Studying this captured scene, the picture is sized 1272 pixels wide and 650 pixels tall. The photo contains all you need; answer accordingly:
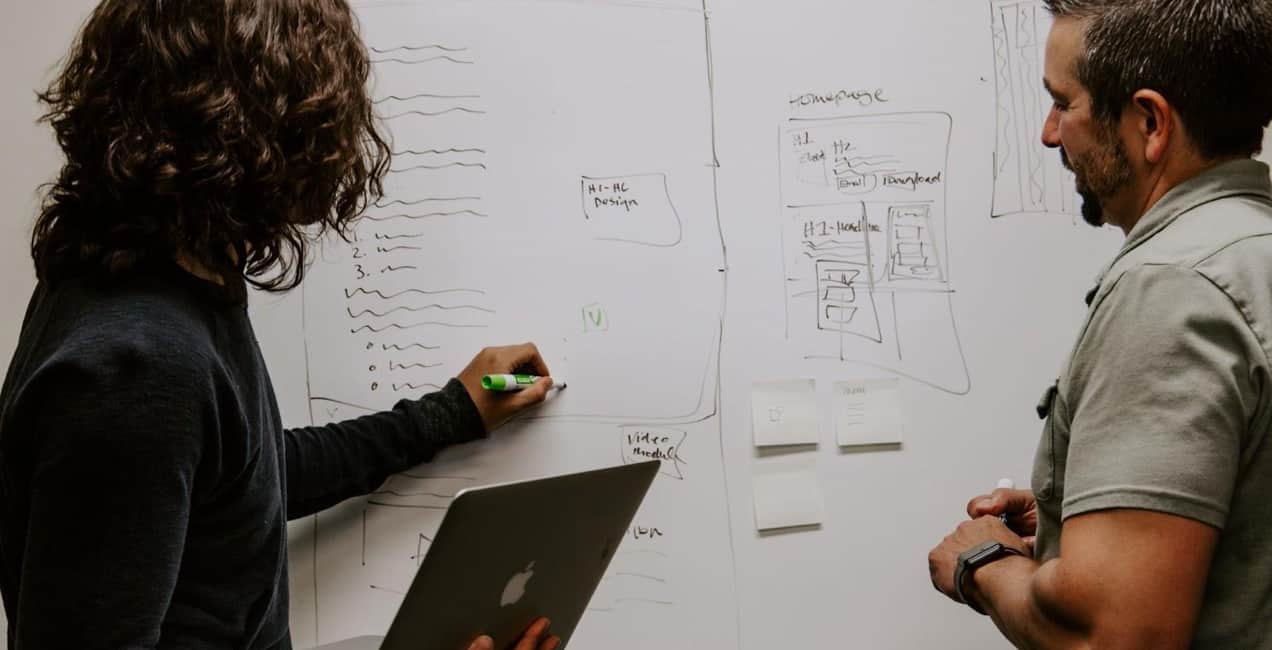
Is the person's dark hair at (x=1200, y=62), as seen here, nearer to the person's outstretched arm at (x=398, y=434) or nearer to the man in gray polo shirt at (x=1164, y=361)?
the man in gray polo shirt at (x=1164, y=361)

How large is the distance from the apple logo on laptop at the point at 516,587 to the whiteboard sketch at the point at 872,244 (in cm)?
62

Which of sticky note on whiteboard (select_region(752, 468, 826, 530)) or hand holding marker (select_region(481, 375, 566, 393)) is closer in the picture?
hand holding marker (select_region(481, 375, 566, 393))

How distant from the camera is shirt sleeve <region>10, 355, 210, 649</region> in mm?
824

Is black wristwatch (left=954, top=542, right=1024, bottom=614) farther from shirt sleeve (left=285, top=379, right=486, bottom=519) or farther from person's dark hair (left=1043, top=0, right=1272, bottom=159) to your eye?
shirt sleeve (left=285, top=379, right=486, bottom=519)

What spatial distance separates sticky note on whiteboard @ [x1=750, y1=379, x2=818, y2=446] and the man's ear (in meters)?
0.63

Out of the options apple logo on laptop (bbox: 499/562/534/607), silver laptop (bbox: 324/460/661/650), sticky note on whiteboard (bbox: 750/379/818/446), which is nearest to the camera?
silver laptop (bbox: 324/460/661/650)

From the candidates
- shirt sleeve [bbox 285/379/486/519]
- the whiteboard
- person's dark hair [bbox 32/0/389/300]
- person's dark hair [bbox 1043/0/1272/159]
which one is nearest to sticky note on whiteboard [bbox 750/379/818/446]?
the whiteboard

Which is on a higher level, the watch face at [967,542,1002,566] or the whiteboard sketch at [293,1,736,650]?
the whiteboard sketch at [293,1,736,650]

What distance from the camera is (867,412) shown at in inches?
60.9

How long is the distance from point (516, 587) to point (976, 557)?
1.64ft

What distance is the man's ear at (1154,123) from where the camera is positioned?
100 cm

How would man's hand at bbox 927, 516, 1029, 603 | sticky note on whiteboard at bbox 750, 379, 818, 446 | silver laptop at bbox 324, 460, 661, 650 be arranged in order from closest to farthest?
silver laptop at bbox 324, 460, 661, 650 → man's hand at bbox 927, 516, 1029, 603 → sticky note on whiteboard at bbox 750, 379, 818, 446

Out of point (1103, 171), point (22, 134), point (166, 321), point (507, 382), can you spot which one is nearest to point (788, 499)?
point (507, 382)

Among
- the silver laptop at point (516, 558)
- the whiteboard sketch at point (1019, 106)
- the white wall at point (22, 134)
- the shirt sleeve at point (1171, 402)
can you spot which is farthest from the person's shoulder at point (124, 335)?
the whiteboard sketch at point (1019, 106)
